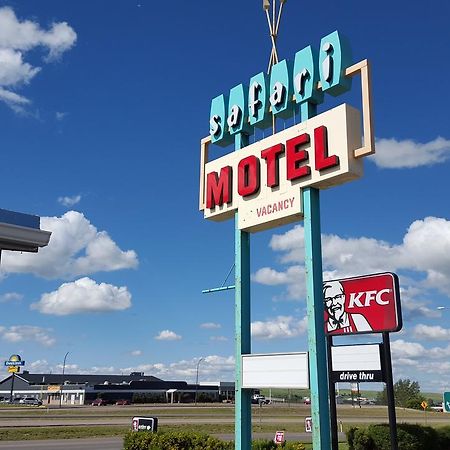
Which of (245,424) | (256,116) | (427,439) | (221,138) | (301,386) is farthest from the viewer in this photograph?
(427,439)

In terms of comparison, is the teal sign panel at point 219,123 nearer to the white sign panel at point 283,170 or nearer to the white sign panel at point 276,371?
the white sign panel at point 283,170

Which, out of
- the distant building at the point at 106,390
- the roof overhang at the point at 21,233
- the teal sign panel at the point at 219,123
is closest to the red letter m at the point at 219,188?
the teal sign panel at the point at 219,123

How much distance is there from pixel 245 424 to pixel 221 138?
7.90 meters

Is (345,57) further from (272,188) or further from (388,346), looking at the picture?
(388,346)

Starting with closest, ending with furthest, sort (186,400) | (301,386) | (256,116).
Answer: (301,386) → (256,116) → (186,400)

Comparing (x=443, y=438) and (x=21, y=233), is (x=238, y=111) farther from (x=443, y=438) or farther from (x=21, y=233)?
(x=443, y=438)

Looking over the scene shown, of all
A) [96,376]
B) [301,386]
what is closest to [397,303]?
[301,386]

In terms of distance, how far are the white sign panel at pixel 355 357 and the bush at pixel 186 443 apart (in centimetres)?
348

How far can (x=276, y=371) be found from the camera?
13016mm

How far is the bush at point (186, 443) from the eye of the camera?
1623 cm

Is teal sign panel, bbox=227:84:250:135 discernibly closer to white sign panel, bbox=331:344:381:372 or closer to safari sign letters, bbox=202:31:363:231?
safari sign letters, bbox=202:31:363:231

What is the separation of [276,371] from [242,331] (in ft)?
5.05

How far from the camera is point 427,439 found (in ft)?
63.7

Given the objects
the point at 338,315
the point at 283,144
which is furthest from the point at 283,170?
the point at 338,315
